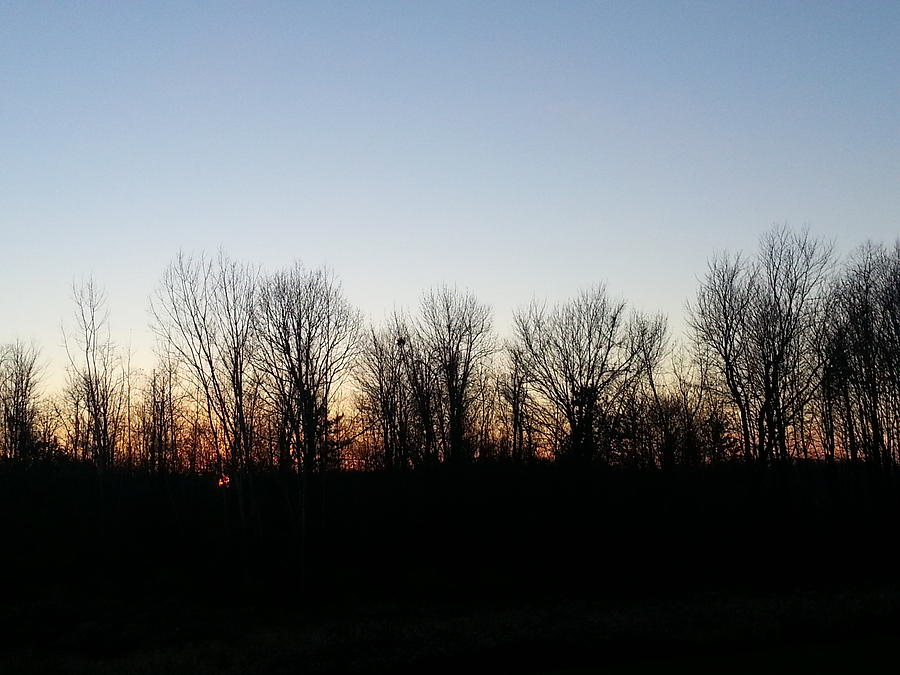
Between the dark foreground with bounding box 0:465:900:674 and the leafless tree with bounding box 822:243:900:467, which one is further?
the leafless tree with bounding box 822:243:900:467

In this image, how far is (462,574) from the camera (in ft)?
111

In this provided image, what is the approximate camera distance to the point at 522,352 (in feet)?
143

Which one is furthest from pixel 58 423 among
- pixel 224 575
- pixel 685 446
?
pixel 685 446

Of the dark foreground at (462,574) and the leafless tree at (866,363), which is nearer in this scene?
the dark foreground at (462,574)

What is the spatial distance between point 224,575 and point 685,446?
23850 millimetres

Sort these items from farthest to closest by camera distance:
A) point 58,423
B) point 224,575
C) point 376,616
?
point 58,423 < point 224,575 < point 376,616

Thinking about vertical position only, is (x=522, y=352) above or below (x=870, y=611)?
above

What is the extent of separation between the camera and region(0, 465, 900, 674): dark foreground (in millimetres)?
18750

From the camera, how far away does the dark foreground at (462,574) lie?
1875 cm

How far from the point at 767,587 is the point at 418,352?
23.0 meters

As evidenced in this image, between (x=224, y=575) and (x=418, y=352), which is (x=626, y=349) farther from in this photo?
(x=224, y=575)

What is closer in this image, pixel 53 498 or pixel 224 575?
pixel 224 575

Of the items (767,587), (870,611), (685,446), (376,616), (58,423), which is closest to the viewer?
(870,611)

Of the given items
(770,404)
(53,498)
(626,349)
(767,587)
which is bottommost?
(767,587)
